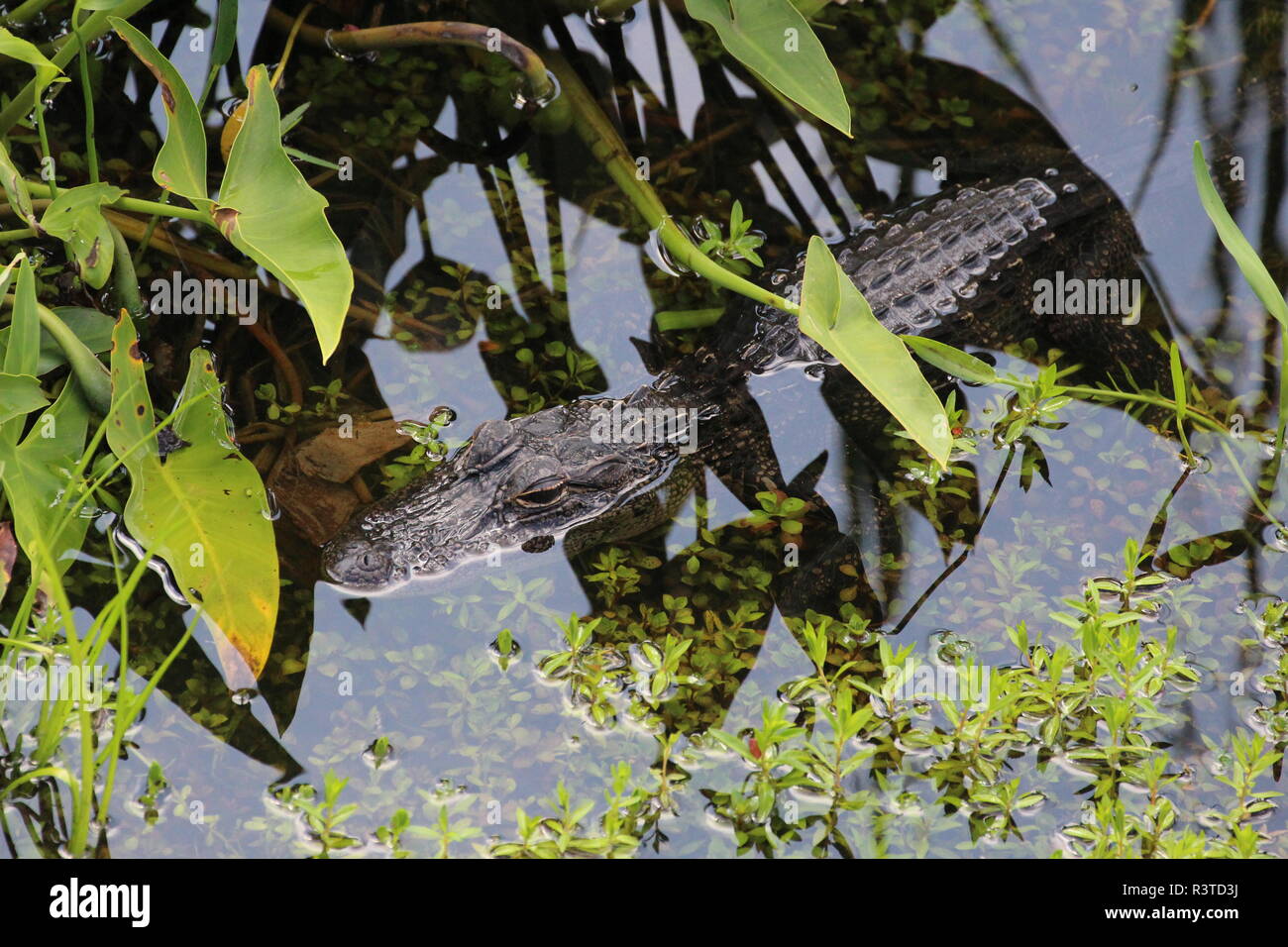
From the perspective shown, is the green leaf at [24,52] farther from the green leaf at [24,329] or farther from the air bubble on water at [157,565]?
the air bubble on water at [157,565]

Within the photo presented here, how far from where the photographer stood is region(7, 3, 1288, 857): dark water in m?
2.83

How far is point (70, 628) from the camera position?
99.6 inches

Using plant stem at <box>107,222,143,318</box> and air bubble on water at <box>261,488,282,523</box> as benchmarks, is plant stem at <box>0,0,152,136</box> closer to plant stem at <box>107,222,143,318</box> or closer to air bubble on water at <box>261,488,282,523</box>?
plant stem at <box>107,222,143,318</box>

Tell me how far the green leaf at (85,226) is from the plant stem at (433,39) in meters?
1.45

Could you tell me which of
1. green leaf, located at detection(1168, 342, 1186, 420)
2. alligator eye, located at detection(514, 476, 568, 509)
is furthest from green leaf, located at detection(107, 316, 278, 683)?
green leaf, located at detection(1168, 342, 1186, 420)

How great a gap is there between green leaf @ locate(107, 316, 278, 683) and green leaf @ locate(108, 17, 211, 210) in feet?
1.62

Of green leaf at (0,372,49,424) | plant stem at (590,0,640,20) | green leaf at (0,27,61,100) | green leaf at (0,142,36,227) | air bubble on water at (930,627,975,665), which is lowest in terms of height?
air bubble on water at (930,627,975,665)

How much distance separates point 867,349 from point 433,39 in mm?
2311

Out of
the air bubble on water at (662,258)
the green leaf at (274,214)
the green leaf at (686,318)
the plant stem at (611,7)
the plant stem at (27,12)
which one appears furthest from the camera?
the plant stem at (611,7)

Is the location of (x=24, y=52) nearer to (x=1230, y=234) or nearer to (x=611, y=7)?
(x=611, y=7)

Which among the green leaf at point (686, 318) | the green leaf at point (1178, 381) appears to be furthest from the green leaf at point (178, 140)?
the green leaf at point (1178, 381)

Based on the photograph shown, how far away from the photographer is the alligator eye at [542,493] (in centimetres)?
338

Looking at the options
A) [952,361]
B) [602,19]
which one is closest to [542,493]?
[952,361]
